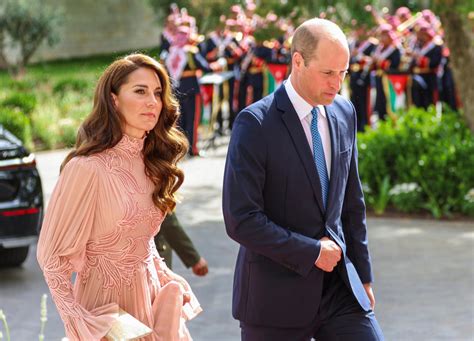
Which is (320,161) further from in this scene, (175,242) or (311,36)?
(175,242)

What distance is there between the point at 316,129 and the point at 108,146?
804mm

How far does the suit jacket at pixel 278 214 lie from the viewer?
4.23 metres

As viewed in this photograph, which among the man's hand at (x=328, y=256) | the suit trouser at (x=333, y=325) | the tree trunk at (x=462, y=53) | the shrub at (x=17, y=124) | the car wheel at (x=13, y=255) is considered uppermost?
the man's hand at (x=328, y=256)

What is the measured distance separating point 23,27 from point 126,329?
27953 millimetres

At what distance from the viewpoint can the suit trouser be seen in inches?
173

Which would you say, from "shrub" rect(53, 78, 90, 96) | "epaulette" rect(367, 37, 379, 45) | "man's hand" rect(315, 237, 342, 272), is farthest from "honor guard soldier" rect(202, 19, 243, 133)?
"man's hand" rect(315, 237, 342, 272)

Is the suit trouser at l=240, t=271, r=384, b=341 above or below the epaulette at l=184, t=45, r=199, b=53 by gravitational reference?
above

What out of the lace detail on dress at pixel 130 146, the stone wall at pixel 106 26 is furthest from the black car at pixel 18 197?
the stone wall at pixel 106 26

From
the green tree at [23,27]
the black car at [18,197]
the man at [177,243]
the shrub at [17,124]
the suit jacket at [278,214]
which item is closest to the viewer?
the suit jacket at [278,214]

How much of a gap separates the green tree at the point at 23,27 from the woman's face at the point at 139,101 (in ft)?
84.9

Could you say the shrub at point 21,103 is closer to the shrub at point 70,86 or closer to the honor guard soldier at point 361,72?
the shrub at point 70,86

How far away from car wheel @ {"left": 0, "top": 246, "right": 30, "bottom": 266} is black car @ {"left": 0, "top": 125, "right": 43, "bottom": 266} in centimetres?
65

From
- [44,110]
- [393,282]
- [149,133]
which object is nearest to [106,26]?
[44,110]

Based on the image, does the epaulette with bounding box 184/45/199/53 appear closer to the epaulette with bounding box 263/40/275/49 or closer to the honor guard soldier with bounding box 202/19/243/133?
the honor guard soldier with bounding box 202/19/243/133
